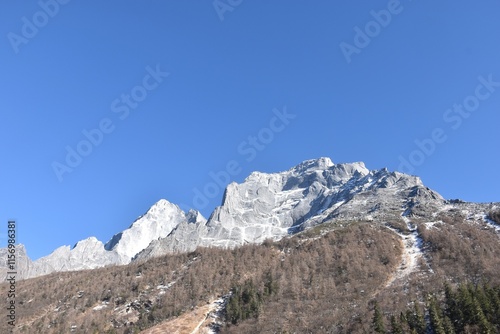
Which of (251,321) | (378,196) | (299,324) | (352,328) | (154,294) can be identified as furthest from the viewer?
(378,196)

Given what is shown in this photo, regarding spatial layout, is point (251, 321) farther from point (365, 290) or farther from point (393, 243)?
point (393, 243)

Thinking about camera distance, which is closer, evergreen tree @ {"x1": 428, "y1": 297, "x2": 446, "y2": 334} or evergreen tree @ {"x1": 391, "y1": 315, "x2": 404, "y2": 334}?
→ evergreen tree @ {"x1": 428, "y1": 297, "x2": 446, "y2": 334}

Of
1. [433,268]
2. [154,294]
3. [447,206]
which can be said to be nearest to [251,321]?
[154,294]

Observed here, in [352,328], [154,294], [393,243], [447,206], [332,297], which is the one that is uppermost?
[447,206]

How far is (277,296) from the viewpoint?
67375 millimetres

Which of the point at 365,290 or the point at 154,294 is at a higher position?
the point at 154,294

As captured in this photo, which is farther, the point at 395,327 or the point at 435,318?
the point at 395,327

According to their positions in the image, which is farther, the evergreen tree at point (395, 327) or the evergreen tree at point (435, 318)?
the evergreen tree at point (395, 327)

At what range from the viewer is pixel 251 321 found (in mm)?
59844

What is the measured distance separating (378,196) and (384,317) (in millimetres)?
109215

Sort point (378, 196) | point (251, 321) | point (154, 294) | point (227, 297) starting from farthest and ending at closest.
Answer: point (378, 196)
point (154, 294)
point (227, 297)
point (251, 321)

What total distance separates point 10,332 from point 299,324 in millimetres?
49584

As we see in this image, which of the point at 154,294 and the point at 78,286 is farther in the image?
the point at 78,286

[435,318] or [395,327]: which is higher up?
[435,318]
